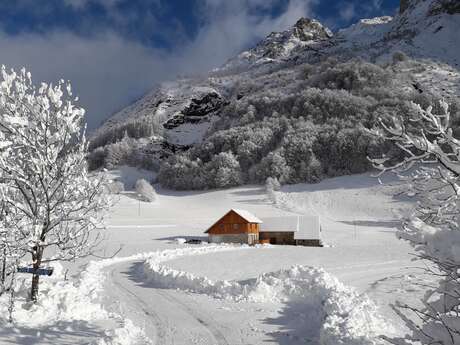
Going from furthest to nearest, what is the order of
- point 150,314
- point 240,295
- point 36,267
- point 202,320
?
1. point 240,295
2. point 150,314
3. point 202,320
4. point 36,267

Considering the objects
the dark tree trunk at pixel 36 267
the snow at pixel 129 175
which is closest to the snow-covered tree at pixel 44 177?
the dark tree trunk at pixel 36 267

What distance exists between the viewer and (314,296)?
61.8 feet

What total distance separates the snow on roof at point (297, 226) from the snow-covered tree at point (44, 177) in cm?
4059

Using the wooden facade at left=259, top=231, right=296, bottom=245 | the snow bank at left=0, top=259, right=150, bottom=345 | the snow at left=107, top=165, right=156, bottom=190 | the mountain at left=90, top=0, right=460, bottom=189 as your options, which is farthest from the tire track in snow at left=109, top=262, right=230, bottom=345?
the snow at left=107, top=165, right=156, bottom=190

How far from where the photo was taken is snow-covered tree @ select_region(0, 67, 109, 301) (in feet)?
42.0

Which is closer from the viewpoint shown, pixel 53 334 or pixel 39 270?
pixel 53 334

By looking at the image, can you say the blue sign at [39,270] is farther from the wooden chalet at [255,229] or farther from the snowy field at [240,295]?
the wooden chalet at [255,229]

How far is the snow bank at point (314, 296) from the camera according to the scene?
1251 cm

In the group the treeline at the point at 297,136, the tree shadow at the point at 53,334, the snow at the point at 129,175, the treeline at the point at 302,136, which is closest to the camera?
the tree shadow at the point at 53,334

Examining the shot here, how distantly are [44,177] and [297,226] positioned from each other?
4430 cm

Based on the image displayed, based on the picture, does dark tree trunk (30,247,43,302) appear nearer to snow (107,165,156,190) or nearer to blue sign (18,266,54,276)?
blue sign (18,266,54,276)

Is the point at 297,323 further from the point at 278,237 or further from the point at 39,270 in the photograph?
the point at 278,237

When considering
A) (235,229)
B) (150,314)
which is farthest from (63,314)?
(235,229)

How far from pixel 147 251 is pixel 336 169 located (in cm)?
6779
